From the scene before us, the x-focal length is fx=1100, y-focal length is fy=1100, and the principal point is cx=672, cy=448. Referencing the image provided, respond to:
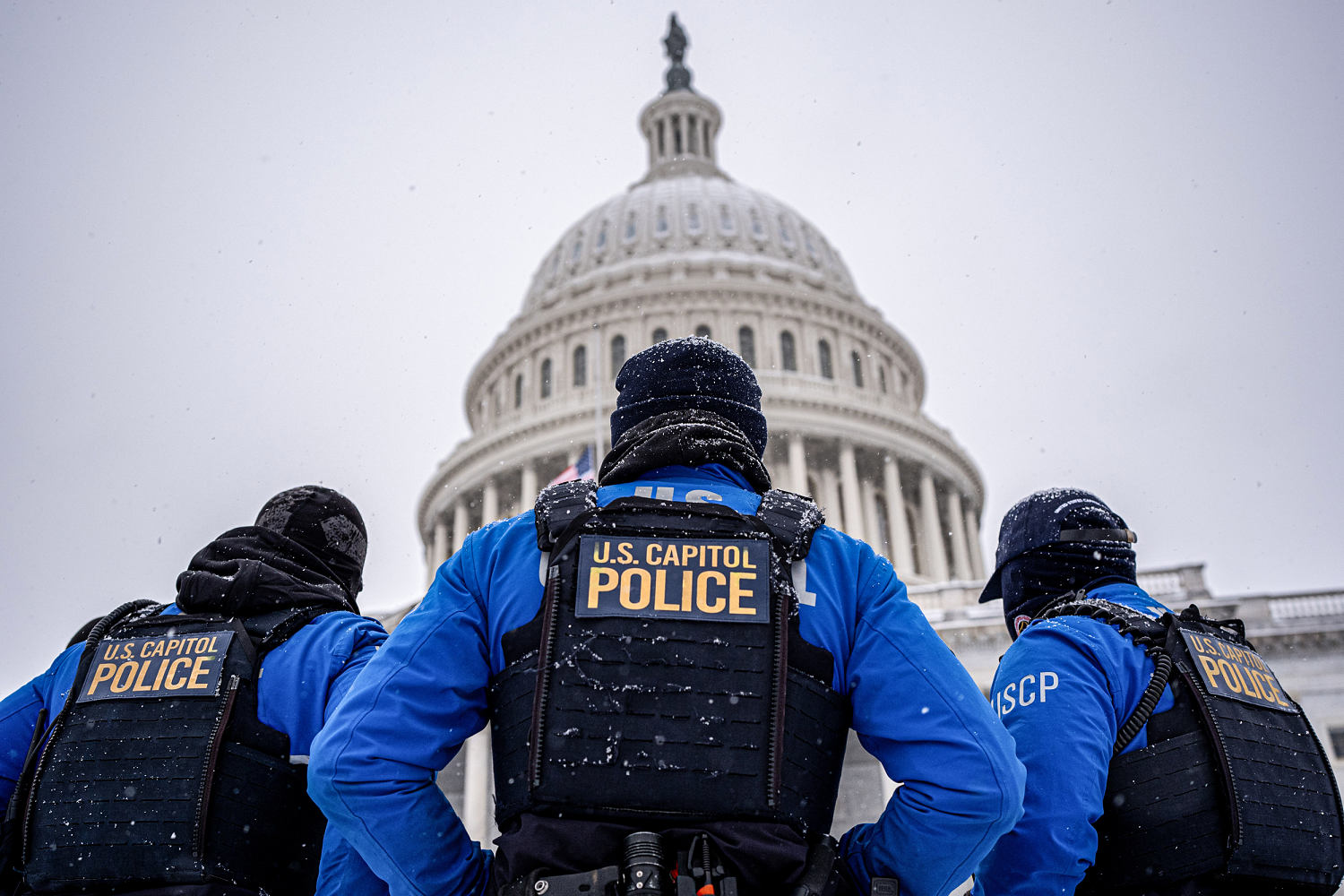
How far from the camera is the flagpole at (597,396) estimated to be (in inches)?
1503

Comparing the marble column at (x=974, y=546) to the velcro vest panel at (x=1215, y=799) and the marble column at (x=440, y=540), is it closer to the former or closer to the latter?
the marble column at (x=440, y=540)

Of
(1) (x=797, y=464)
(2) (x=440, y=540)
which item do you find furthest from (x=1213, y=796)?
(2) (x=440, y=540)

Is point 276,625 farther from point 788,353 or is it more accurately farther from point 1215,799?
point 788,353

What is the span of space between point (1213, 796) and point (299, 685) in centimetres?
290

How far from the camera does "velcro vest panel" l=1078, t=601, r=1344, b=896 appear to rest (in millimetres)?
3367

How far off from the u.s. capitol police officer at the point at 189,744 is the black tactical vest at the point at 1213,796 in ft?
7.94

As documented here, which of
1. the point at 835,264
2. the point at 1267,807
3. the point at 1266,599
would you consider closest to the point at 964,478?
the point at 835,264

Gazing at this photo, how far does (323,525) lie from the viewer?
13.8ft

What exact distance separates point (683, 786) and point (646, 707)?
0.20 meters

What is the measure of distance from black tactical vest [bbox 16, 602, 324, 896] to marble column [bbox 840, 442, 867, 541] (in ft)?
116

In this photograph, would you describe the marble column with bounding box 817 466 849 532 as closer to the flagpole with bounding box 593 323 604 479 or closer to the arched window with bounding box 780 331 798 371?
the arched window with bounding box 780 331 798 371

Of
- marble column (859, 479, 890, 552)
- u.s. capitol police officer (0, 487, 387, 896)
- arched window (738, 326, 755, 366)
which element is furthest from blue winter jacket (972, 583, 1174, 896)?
arched window (738, 326, 755, 366)

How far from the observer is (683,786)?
2.51 m

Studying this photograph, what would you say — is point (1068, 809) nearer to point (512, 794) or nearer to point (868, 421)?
point (512, 794)
